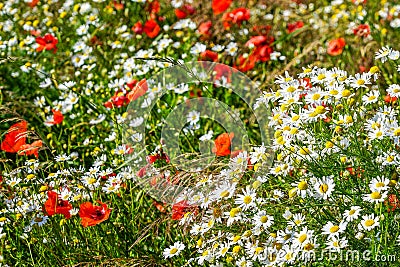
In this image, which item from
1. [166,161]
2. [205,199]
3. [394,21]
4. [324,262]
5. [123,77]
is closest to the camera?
[324,262]

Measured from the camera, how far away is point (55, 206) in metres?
2.12

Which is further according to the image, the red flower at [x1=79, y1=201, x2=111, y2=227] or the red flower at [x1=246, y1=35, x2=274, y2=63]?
the red flower at [x1=246, y1=35, x2=274, y2=63]

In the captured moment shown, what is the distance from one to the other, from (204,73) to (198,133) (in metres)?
0.33

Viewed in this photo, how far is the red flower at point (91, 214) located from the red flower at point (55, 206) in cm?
6

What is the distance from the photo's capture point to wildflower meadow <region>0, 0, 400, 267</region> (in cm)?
A: 179

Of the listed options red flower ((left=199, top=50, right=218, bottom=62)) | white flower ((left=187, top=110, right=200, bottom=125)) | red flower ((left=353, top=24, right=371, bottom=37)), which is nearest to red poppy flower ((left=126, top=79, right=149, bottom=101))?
white flower ((left=187, top=110, right=200, bottom=125))

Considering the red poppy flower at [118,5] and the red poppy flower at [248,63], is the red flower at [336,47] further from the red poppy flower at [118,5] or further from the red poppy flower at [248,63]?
the red poppy flower at [118,5]

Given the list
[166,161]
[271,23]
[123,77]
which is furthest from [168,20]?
[166,161]

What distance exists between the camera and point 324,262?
5.87 ft

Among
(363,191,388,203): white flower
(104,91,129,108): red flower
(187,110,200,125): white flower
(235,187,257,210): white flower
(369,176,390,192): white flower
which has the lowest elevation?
(235,187,257,210): white flower

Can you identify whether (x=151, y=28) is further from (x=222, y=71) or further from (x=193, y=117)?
(x=193, y=117)

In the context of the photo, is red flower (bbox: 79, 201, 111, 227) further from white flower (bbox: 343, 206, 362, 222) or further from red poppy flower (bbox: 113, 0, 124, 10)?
red poppy flower (bbox: 113, 0, 124, 10)

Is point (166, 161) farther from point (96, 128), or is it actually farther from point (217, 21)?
point (217, 21)

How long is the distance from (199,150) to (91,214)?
0.83 metres
